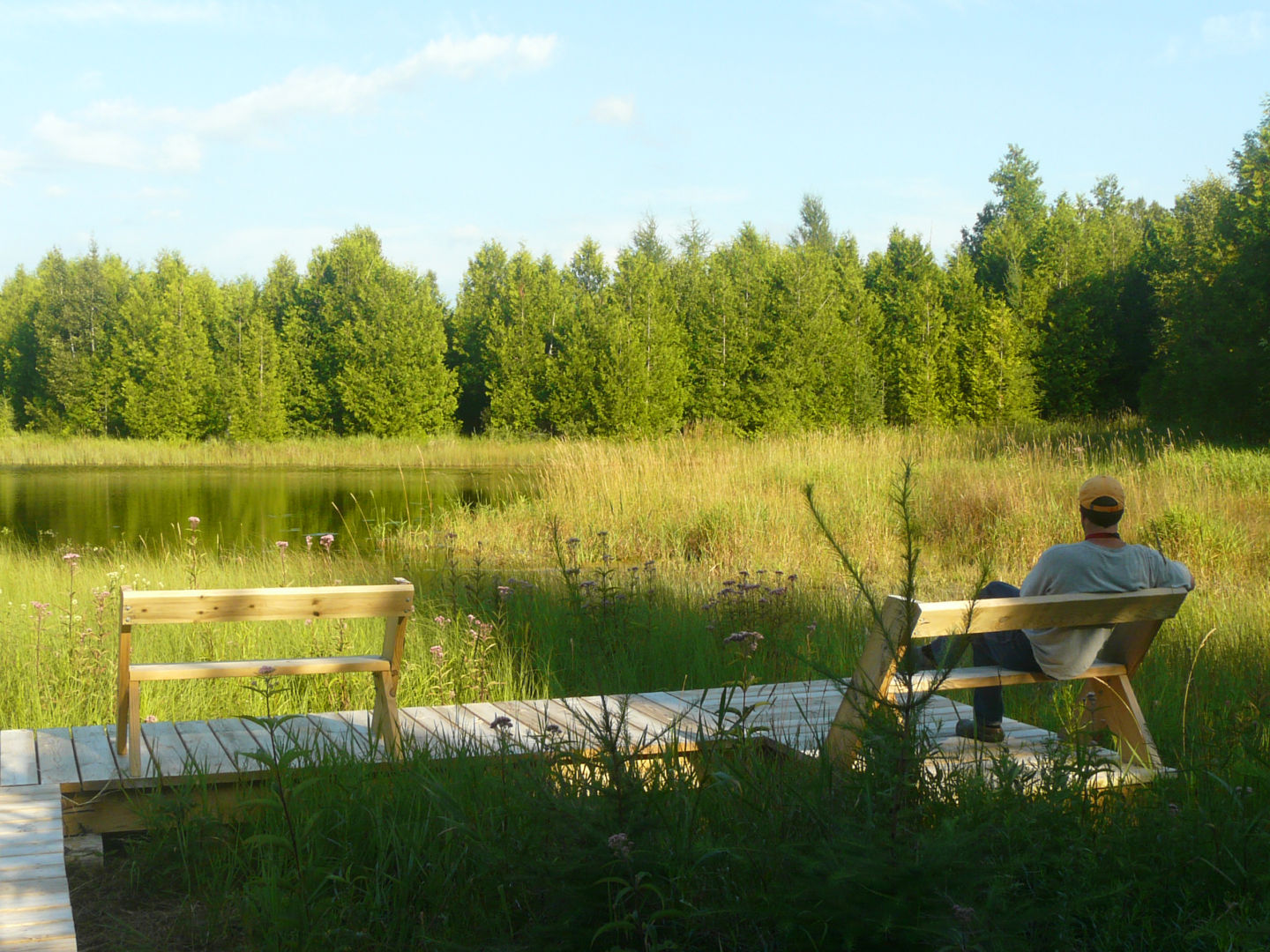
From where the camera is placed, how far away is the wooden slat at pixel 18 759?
2.96m

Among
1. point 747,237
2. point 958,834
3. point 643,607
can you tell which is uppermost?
point 747,237

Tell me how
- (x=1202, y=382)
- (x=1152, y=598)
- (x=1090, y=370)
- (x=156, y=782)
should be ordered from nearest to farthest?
(x=156, y=782) → (x=1152, y=598) → (x=1202, y=382) → (x=1090, y=370)

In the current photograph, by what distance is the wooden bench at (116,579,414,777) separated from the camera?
3.06 meters

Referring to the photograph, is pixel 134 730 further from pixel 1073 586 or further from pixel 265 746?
pixel 1073 586

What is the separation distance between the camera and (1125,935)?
2105mm

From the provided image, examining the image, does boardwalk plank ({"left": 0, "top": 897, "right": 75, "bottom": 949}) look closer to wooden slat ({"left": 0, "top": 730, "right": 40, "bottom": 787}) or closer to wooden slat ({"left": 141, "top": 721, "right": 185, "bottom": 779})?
wooden slat ({"left": 141, "top": 721, "right": 185, "bottom": 779})

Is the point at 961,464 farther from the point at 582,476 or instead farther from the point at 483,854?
the point at 483,854

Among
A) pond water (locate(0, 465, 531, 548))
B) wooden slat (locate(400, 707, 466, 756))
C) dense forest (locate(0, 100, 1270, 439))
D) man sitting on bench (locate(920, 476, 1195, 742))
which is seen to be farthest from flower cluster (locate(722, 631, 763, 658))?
dense forest (locate(0, 100, 1270, 439))

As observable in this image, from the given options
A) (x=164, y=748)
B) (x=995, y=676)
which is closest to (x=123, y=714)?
(x=164, y=748)

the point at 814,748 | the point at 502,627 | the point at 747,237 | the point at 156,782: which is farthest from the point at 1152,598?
the point at 747,237

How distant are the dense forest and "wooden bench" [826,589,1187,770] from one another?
19.4 m

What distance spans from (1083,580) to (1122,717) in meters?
0.42

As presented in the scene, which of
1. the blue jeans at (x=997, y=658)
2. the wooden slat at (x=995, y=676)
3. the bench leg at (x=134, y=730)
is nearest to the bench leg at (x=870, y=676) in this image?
the wooden slat at (x=995, y=676)

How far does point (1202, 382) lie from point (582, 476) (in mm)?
15177
